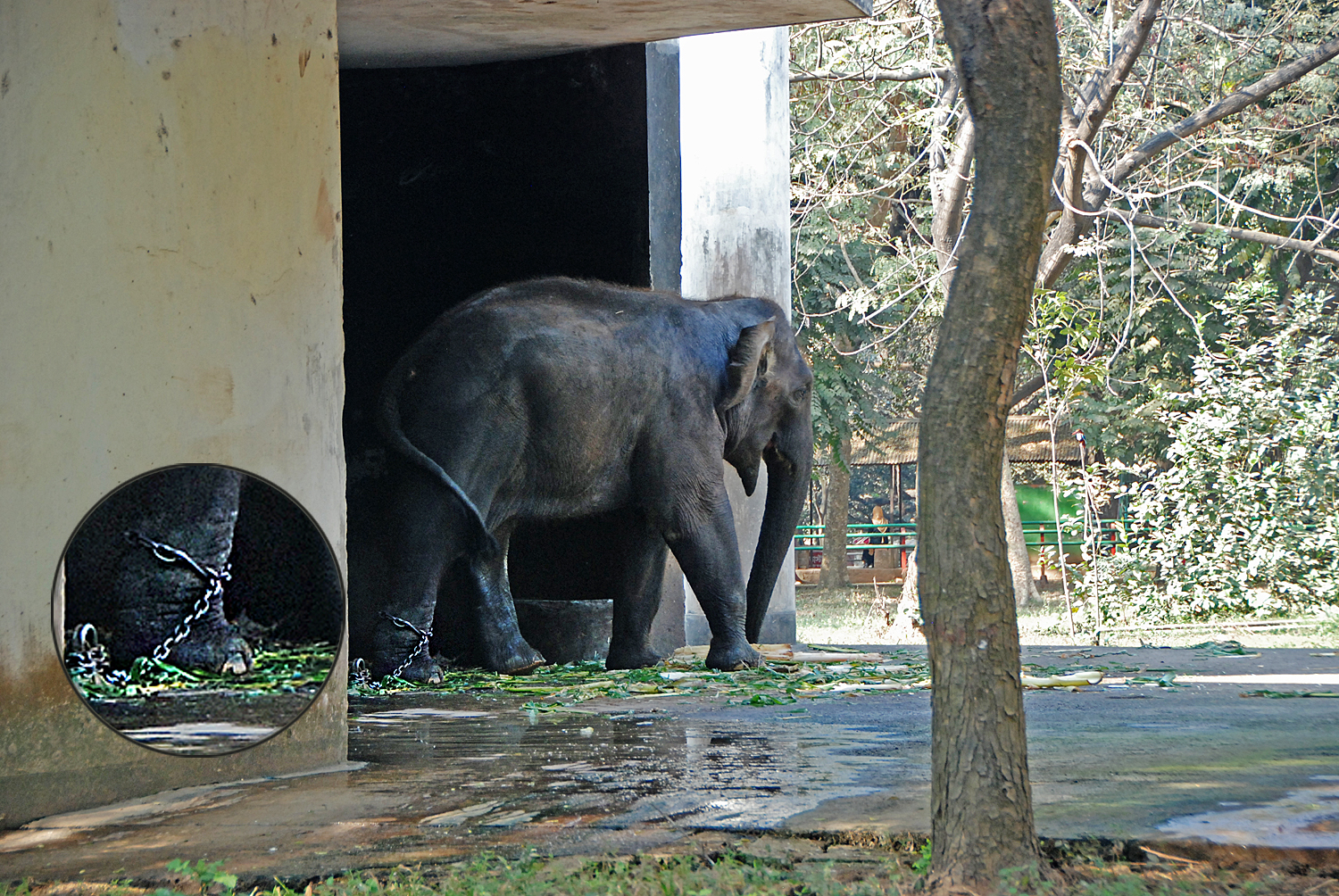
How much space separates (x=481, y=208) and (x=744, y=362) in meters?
2.21

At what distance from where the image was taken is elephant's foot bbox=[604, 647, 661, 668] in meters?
8.44

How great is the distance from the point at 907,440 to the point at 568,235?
17504mm

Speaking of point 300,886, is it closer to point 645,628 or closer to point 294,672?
point 294,672

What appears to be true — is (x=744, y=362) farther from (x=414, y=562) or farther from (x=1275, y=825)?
(x=1275, y=825)

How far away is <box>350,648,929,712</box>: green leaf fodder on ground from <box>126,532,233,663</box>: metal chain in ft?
7.72

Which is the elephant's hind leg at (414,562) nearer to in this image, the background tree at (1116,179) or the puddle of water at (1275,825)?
the puddle of water at (1275,825)

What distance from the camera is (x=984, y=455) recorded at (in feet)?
9.68

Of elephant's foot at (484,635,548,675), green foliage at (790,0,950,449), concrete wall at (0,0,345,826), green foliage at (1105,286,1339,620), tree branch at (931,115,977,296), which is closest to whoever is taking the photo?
concrete wall at (0,0,345,826)

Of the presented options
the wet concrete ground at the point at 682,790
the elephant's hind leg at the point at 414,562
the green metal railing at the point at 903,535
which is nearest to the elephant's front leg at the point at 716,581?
the elephant's hind leg at the point at 414,562

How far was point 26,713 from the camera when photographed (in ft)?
12.3

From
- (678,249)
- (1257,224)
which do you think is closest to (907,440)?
(1257,224)

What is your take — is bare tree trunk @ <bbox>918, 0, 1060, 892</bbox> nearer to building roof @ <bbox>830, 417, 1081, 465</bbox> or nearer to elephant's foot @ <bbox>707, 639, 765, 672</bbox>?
elephant's foot @ <bbox>707, 639, 765, 672</bbox>

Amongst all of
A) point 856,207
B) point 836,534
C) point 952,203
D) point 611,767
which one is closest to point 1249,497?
point 952,203

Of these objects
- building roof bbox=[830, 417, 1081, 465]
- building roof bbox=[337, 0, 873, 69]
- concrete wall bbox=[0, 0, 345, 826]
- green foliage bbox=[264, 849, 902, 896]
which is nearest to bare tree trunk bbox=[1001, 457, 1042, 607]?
building roof bbox=[830, 417, 1081, 465]
